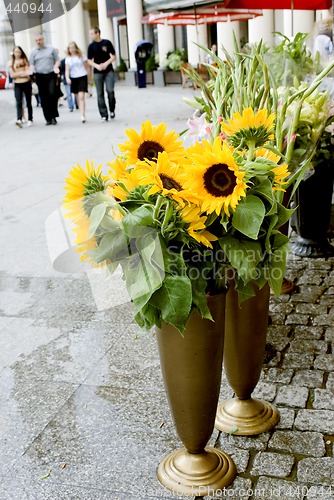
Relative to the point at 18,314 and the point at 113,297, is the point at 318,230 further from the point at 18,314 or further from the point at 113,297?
the point at 113,297

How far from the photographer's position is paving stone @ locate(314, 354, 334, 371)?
3.42 metres

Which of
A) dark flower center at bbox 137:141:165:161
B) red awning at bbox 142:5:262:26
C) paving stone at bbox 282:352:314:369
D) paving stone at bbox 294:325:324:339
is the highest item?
red awning at bbox 142:5:262:26

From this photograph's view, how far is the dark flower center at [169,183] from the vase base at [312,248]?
3.50 meters

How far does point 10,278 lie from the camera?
16.8 ft

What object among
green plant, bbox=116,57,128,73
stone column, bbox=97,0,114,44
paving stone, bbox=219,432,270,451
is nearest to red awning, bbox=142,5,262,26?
paving stone, bbox=219,432,270,451

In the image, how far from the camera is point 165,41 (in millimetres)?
31391

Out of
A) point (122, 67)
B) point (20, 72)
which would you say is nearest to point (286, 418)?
point (20, 72)

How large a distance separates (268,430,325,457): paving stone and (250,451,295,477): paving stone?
0.06m

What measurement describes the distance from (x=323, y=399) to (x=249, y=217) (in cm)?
147

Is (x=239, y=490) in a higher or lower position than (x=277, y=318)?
higher

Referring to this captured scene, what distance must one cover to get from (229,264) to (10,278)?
132 inches

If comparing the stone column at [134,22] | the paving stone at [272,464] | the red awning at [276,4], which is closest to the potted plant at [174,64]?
the stone column at [134,22]

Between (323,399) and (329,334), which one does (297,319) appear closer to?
(329,334)

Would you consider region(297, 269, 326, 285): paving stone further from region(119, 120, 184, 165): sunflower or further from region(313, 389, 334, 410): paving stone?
region(119, 120, 184, 165): sunflower
